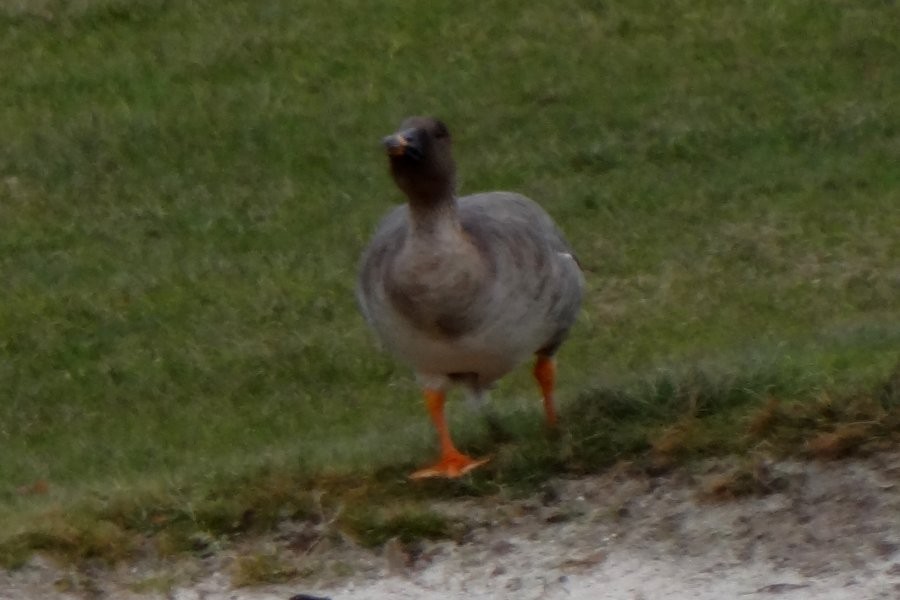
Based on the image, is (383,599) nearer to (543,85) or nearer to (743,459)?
(743,459)

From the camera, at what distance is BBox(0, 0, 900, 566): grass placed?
6590 millimetres

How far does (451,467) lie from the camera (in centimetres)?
655

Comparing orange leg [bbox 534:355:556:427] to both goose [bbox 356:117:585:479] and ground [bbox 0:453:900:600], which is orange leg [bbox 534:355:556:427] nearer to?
goose [bbox 356:117:585:479]

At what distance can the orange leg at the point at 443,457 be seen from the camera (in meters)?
6.53

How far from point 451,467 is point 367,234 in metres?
7.37

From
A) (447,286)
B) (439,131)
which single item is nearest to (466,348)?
(447,286)

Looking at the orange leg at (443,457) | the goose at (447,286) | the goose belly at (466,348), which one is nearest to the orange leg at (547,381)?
the goose at (447,286)

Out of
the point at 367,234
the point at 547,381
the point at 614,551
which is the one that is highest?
the point at 367,234

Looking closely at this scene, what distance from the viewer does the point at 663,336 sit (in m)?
11.4

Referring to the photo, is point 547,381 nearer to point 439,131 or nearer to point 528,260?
point 528,260

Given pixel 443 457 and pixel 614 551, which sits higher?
pixel 443 457

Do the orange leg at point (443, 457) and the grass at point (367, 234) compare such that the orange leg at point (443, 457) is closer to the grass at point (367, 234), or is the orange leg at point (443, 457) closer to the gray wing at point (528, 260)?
the grass at point (367, 234)

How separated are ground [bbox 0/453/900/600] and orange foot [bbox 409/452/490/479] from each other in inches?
11.9

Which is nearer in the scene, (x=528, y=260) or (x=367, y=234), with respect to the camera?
(x=528, y=260)
